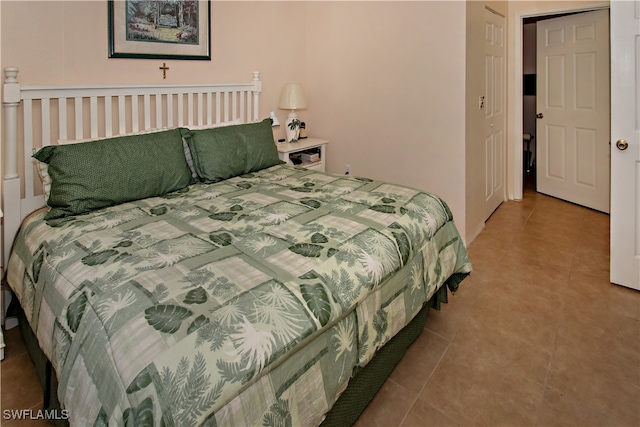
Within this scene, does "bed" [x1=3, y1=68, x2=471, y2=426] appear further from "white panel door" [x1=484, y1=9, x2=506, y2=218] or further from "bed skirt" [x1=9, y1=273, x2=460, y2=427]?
"white panel door" [x1=484, y1=9, x2=506, y2=218]

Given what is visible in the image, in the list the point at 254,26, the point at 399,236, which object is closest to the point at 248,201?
the point at 399,236

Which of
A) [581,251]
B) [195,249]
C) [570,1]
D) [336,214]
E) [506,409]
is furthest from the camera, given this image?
[570,1]

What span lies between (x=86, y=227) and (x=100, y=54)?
136 centimetres

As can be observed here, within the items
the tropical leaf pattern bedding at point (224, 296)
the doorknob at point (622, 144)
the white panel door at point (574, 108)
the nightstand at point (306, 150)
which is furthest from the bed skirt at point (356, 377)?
the white panel door at point (574, 108)

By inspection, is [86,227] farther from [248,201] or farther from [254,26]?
[254,26]

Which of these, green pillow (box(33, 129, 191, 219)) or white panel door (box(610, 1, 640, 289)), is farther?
white panel door (box(610, 1, 640, 289))

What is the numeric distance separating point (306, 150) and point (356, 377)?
9.13 ft

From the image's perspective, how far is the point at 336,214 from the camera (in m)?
1.91

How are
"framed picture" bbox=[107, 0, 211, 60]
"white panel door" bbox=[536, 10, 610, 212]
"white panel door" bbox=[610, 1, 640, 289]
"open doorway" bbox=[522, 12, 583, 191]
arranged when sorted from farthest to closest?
"open doorway" bbox=[522, 12, 583, 191], "white panel door" bbox=[536, 10, 610, 212], "framed picture" bbox=[107, 0, 211, 60], "white panel door" bbox=[610, 1, 640, 289]

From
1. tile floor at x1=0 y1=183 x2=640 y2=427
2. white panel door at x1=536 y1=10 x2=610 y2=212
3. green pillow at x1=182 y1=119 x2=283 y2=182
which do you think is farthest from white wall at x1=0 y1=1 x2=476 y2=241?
white panel door at x1=536 y1=10 x2=610 y2=212

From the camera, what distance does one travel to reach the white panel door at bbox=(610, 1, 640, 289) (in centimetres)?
242

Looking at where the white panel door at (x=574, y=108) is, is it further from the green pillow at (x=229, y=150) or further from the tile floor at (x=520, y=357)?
the green pillow at (x=229, y=150)

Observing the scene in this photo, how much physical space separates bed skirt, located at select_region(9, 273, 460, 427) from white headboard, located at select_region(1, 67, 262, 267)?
0.61 meters

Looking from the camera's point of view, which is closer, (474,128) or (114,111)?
(114,111)
